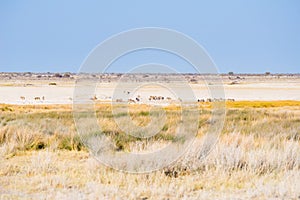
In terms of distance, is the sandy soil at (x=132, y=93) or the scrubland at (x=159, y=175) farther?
the sandy soil at (x=132, y=93)

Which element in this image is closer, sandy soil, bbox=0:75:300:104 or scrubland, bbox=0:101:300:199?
scrubland, bbox=0:101:300:199

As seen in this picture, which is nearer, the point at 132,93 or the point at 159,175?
the point at 159,175

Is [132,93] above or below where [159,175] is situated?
above

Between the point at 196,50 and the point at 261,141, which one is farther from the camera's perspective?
the point at 196,50

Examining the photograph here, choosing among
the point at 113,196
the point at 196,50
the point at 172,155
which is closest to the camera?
the point at 113,196

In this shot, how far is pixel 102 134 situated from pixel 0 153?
326cm

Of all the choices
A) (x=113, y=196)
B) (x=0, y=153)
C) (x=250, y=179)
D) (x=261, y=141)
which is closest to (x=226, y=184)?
(x=250, y=179)

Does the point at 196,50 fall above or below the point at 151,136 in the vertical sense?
above

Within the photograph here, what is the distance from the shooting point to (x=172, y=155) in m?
8.02

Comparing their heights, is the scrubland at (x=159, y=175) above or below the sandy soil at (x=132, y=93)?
below

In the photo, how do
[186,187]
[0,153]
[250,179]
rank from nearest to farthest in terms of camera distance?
[186,187]
[250,179]
[0,153]

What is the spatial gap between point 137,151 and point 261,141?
10.4 ft

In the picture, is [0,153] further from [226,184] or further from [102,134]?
[226,184]

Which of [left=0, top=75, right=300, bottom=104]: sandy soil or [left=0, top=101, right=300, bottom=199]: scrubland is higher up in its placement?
[left=0, top=75, right=300, bottom=104]: sandy soil
